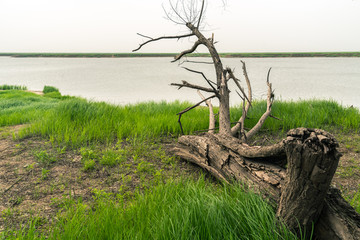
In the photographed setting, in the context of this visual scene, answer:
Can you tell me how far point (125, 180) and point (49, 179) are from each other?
3.16 ft

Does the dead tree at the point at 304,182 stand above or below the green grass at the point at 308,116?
above

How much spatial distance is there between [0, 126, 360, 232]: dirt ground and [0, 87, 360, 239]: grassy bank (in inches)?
0.5

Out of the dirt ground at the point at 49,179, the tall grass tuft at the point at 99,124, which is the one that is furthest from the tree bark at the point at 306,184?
the tall grass tuft at the point at 99,124

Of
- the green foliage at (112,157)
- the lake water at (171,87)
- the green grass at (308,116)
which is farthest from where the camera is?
the lake water at (171,87)

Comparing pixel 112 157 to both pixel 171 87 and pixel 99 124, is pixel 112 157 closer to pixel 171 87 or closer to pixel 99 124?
pixel 99 124

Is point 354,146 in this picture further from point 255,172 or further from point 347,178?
point 255,172

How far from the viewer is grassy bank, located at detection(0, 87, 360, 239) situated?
1.85 meters

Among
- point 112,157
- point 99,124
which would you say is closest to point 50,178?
point 112,157

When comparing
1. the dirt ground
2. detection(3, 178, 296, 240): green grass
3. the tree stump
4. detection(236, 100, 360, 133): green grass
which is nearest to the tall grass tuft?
the dirt ground

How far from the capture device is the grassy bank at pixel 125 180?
1.85 metres

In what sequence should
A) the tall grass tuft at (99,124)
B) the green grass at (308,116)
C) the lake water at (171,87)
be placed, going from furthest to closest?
the lake water at (171,87) → the green grass at (308,116) → the tall grass tuft at (99,124)

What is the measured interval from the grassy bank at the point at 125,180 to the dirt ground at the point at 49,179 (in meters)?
0.01

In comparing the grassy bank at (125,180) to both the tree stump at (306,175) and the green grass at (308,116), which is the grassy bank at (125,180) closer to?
the green grass at (308,116)

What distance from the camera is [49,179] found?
3.27 metres
